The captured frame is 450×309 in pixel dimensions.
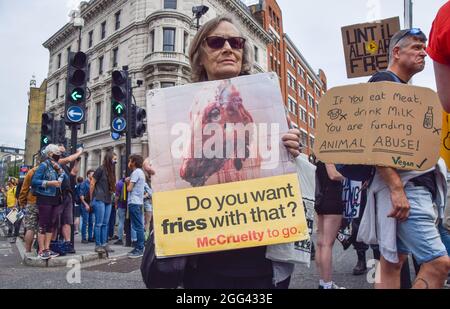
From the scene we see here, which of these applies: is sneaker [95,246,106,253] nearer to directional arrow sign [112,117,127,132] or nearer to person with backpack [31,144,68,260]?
person with backpack [31,144,68,260]

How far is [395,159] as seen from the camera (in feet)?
6.52

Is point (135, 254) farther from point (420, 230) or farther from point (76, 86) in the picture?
point (420, 230)

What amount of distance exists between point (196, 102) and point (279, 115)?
1.08 ft

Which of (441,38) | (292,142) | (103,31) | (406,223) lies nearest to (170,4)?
(103,31)

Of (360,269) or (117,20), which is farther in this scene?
(117,20)

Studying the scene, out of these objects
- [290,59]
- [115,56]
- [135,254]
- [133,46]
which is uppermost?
[290,59]

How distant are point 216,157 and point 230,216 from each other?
0.23 metres

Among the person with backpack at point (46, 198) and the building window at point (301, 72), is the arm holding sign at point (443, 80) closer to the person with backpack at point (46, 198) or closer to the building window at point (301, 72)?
the person with backpack at point (46, 198)

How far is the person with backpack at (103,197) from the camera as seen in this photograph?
22.6 ft

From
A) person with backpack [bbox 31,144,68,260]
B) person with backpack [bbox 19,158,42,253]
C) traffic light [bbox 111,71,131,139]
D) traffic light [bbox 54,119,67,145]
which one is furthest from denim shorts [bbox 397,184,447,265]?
traffic light [bbox 54,119,67,145]

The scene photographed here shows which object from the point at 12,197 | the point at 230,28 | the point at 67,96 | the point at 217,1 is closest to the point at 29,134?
the point at 217,1

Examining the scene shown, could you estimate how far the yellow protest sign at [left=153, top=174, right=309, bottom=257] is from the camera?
55.3 inches
